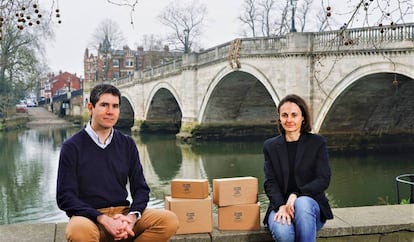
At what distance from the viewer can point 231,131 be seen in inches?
886

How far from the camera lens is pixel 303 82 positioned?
48.9 ft

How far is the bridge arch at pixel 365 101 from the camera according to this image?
43.9 ft

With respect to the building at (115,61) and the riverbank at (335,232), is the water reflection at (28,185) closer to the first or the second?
the riverbank at (335,232)

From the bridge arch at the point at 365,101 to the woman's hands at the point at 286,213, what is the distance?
10580 mm

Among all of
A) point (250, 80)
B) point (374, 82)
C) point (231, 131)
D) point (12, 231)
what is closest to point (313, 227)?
point (12, 231)

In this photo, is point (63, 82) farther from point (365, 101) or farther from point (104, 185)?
point (104, 185)

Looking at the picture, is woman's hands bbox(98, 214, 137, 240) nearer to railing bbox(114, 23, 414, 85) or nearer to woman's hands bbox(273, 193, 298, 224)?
woman's hands bbox(273, 193, 298, 224)

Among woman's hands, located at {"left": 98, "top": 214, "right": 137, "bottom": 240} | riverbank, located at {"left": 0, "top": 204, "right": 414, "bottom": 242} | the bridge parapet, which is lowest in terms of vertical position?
riverbank, located at {"left": 0, "top": 204, "right": 414, "bottom": 242}

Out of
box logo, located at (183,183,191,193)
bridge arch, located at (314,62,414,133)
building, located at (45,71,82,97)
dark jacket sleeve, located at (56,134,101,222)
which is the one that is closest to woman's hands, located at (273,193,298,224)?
box logo, located at (183,183,191,193)

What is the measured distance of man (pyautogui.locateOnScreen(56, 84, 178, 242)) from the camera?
2.57 m

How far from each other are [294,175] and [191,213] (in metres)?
0.65

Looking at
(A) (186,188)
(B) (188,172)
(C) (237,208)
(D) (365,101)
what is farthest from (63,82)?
(C) (237,208)

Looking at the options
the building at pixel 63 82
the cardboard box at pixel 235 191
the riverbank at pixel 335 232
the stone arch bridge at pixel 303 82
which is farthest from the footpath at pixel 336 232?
the building at pixel 63 82

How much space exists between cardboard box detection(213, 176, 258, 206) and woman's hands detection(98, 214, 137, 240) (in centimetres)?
67
